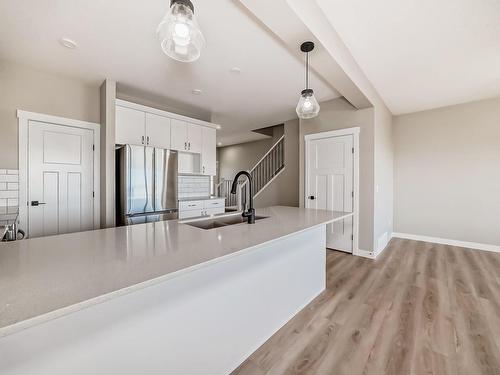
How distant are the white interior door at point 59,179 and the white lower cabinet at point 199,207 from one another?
1.24m

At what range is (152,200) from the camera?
10.6 feet

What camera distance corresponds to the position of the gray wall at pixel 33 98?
255 cm

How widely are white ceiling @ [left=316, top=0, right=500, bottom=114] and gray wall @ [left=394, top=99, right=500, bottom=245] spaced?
0.63m

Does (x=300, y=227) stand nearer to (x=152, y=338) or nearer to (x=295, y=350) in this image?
(x=295, y=350)

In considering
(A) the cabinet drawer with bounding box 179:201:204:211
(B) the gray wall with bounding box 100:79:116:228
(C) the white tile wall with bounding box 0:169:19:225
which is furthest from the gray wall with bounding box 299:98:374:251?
(C) the white tile wall with bounding box 0:169:19:225

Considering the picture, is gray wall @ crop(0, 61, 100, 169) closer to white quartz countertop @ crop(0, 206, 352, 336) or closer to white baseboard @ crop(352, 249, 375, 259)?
white quartz countertop @ crop(0, 206, 352, 336)

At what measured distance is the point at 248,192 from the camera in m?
1.98

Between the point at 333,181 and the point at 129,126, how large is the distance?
3304 mm

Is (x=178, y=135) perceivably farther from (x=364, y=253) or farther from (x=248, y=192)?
(x=364, y=253)

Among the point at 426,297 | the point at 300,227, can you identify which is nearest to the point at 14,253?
the point at 300,227

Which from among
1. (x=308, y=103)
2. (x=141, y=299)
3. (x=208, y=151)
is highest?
(x=308, y=103)

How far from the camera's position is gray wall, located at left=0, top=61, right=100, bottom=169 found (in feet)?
8.36

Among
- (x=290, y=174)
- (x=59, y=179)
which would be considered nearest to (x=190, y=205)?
(x=59, y=179)

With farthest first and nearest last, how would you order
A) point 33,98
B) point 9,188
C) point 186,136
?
1. point 186,136
2. point 33,98
3. point 9,188
